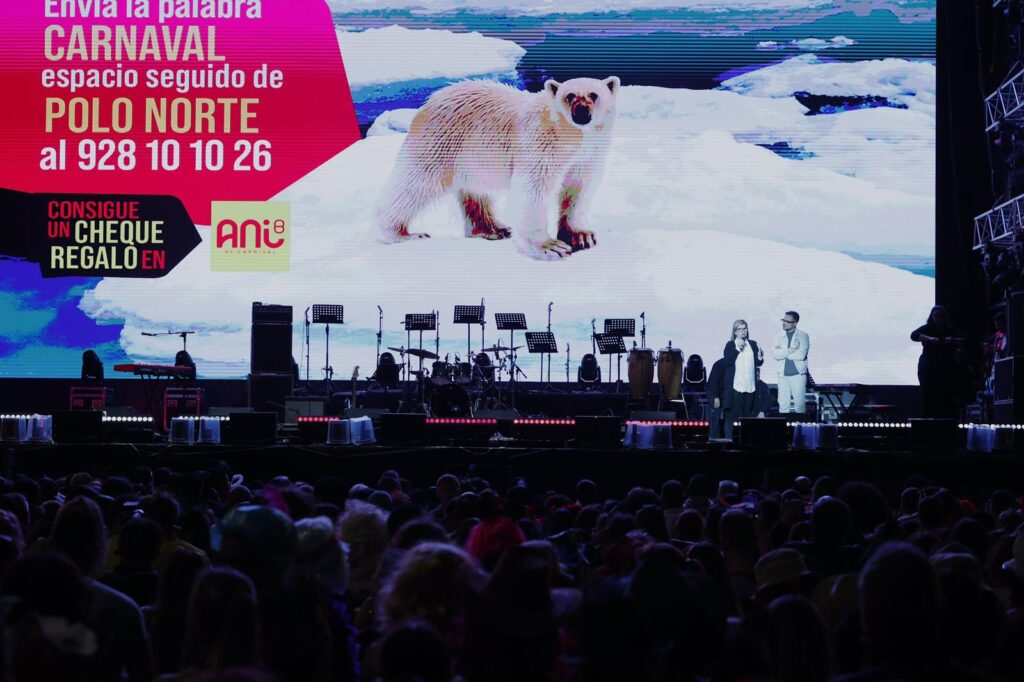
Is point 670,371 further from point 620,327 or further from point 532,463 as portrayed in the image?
point 532,463

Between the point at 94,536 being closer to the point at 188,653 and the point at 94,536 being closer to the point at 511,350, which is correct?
the point at 188,653

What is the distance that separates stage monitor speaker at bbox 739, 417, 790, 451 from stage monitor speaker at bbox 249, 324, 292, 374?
6977mm

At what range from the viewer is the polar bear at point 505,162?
1875cm

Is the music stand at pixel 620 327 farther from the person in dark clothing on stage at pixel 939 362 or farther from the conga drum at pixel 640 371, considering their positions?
the person in dark clothing on stage at pixel 939 362

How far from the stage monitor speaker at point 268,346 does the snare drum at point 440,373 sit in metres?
2.06

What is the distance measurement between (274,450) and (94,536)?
936 cm

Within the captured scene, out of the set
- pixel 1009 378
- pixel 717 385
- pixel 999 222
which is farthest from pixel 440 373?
pixel 999 222

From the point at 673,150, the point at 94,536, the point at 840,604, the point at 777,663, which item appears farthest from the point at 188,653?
the point at 673,150

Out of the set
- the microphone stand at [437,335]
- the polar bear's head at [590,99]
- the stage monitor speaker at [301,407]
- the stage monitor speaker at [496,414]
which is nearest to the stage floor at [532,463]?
the stage monitor speaker at [496,414]

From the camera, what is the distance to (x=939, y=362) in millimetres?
14695

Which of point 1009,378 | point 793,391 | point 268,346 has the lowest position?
point 793,391

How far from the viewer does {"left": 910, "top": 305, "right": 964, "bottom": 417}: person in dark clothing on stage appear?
14.7m

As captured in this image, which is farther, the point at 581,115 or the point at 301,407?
the point at 581,115

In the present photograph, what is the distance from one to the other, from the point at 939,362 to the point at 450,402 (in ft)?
20.3
